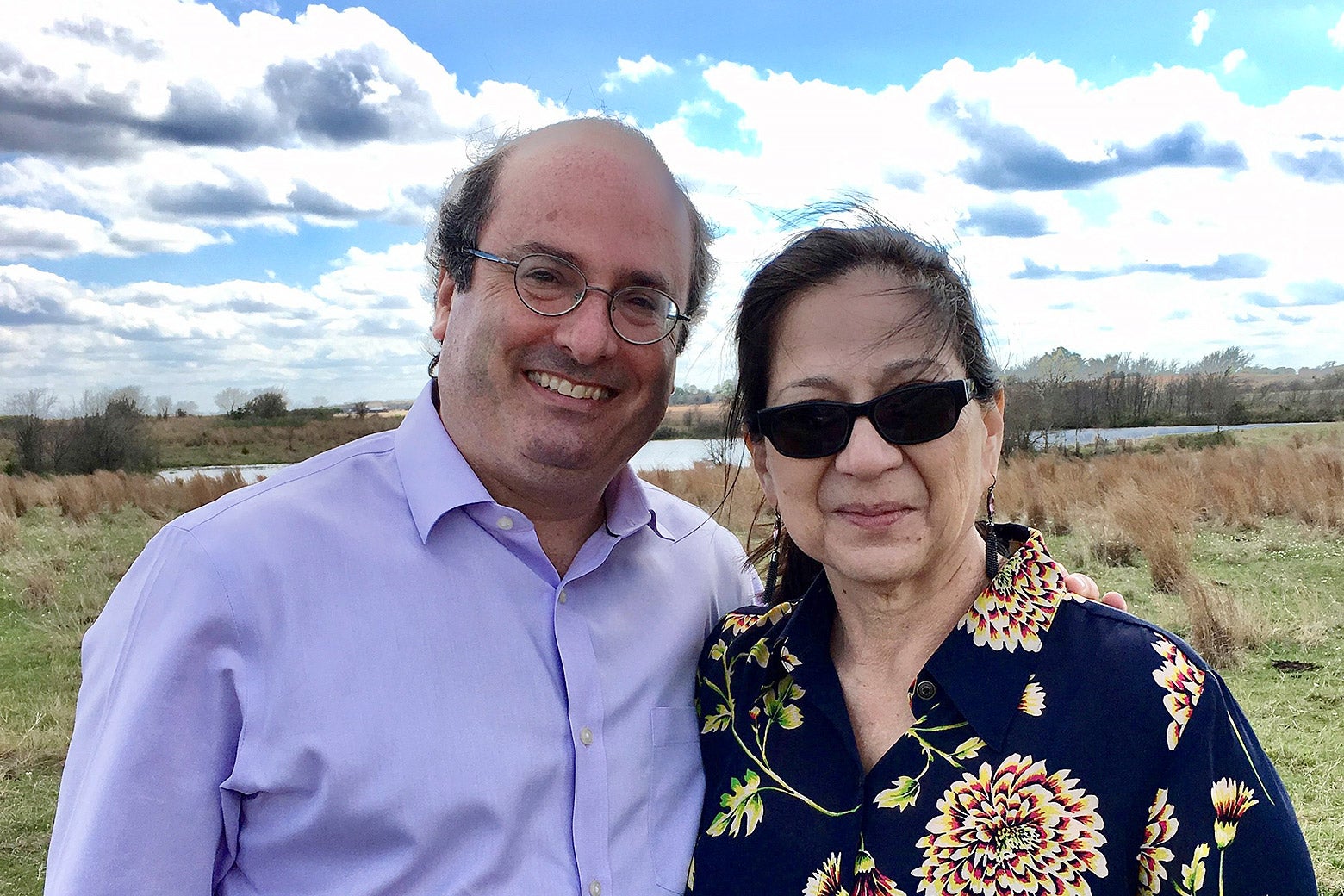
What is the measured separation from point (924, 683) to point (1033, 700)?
187 millimetres

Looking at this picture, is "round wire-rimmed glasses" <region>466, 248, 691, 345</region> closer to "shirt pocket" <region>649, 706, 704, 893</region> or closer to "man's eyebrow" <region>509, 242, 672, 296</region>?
"man's eyebrow" <region>509, 242, 672, 296</region>

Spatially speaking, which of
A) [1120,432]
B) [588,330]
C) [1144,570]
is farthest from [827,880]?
[1120,432]

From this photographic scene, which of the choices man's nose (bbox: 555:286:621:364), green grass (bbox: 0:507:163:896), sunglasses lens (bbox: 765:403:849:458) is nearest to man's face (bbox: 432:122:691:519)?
man's nose (bbox: 555:286:621:364)

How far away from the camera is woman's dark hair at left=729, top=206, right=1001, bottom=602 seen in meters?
1.83

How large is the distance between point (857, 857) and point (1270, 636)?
661 centimetres

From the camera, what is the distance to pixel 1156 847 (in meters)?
1.44

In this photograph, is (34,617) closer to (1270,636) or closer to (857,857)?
(857,857)

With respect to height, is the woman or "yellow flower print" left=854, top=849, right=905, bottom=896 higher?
the woman

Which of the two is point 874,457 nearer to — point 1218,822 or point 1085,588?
point 1085,588

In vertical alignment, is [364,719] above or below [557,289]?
below

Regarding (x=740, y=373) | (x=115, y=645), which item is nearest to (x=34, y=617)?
(x=115, y=645)

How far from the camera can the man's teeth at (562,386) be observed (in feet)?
7.29

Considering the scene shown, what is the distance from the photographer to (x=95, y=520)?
1647 centimetres

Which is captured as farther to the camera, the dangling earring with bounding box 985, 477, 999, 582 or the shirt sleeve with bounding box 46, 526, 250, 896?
the dangling earring with bounding box 985, 477, 999, 582
